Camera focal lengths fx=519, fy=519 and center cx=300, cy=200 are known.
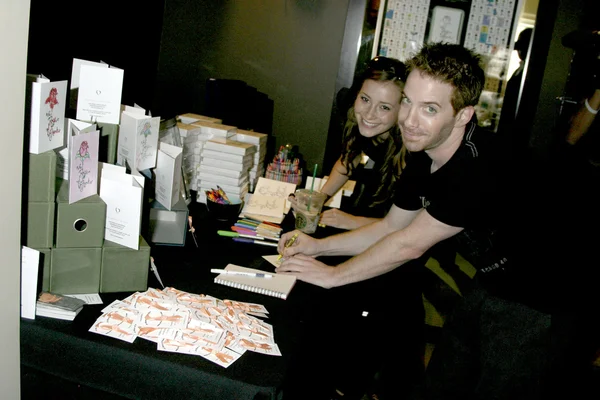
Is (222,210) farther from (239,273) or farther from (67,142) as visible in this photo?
(67,142)

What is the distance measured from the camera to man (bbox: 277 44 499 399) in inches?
62.3

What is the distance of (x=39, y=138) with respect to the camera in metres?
1.22

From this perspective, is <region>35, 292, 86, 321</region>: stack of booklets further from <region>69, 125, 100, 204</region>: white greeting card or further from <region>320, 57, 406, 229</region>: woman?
<region>320, 57, 406, 229</region>: woman

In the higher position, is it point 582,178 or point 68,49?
point 68,49

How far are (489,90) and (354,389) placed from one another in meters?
3.09

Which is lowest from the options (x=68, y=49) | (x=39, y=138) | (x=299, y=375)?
(x=299, y=375)

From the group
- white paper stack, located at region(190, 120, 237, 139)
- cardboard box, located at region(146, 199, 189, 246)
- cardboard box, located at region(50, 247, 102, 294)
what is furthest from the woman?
cardboard box, located at region(50, 247, 102, 294)

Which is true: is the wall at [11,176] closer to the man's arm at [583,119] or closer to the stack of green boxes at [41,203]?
the stack of green boxes at [41,203]

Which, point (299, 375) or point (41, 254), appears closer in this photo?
point (41, 254)

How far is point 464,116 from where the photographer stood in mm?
1687

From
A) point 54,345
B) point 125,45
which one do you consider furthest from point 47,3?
point 54,345

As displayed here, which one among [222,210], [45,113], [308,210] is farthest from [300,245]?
[45,113]

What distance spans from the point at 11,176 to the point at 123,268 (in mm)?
420

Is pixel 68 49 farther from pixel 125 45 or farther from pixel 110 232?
pixel 110 232
